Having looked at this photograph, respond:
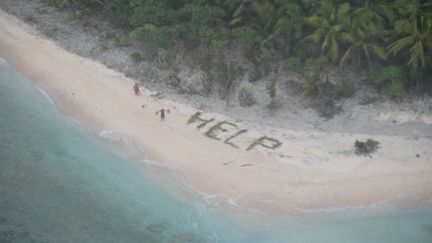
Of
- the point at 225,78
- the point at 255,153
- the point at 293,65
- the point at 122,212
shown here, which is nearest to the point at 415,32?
the point at 293,65

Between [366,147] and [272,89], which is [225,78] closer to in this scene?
[272,89]

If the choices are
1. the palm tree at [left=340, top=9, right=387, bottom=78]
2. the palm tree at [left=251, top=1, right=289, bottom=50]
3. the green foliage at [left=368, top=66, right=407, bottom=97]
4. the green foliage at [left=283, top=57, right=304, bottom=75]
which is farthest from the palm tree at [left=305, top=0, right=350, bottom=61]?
the green foliage at [left=368, top=66, right=407, bottom=97]

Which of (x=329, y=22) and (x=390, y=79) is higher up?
(x=329, y=22)

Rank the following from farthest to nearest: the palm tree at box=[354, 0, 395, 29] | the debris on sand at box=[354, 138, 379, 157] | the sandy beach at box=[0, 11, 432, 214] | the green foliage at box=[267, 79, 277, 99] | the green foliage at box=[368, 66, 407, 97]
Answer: the green foliage at box=[267, 79, 277, 99] < the palm tree at box=[354, 0, 395, 29] < the green foliage at box=[368, 66, 407, 97] < the debris on sand at box=[354, 138, 379, 157] < the sandy beach at box=[0, 11, 432, 214]

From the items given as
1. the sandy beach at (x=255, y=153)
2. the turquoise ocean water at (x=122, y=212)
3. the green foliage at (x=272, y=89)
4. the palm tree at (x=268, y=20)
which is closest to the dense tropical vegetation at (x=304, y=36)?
the palm tree at (x=268, y=20)

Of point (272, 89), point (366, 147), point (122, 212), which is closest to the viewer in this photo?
point (122, 212)

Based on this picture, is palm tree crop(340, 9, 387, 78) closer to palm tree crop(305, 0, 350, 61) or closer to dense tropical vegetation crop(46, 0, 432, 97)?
dense tropical vegetation crop(46, 0, 432, 97)
